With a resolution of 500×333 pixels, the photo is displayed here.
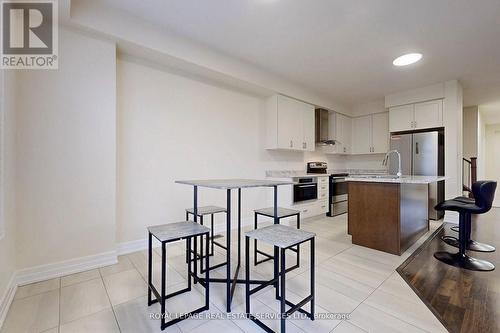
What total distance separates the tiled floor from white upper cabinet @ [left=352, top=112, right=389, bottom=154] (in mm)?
3747

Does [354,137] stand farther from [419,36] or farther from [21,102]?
[21,102]

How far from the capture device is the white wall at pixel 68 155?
2006mm

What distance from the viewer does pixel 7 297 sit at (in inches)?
64.4

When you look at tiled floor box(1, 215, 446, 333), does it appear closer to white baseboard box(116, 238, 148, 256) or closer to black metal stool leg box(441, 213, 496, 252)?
white baseboard box(116, 238, 148, 256)

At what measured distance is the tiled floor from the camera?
4.78 ft

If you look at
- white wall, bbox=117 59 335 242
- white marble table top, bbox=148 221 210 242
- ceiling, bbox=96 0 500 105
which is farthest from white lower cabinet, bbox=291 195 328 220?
white marble table top, bbox=148 221 210 242

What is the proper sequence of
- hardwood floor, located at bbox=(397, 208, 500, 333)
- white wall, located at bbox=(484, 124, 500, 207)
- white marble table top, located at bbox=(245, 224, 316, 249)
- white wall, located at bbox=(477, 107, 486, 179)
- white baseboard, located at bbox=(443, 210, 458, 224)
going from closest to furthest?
white marble table top, located at bbox=(245, 224, 316, 249) → hardwood floor, located at bbox=(397, 208, 500, 333) → white baseboard, located at bbox=(443, 210, 458, 224) → white wall, located at bbox=(477, 107, 486, 179) → white wall, located at bbox=(484, 124, 500, 207)

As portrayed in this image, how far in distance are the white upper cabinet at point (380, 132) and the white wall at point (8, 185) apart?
6337 millimetres

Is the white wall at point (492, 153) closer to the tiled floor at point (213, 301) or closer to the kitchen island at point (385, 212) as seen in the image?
the kitchen island at point (385, 212)

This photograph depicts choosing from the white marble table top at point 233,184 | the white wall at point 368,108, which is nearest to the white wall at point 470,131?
the white wall at point 368,108

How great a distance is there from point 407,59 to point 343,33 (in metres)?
1.31

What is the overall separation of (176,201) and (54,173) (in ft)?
4.47

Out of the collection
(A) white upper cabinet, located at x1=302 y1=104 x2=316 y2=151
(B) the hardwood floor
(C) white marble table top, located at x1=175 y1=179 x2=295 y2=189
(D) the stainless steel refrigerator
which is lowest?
(B) the hardwood floor

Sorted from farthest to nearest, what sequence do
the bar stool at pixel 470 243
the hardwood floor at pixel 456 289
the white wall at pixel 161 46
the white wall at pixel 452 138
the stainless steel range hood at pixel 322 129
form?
the stainless steel range hood at pixel 322 129
the white wall at pixel 452 138
the bar stool at pixel 470 243
the white wall at pixel 161 46
the hardwood floor at pixel 456 289
